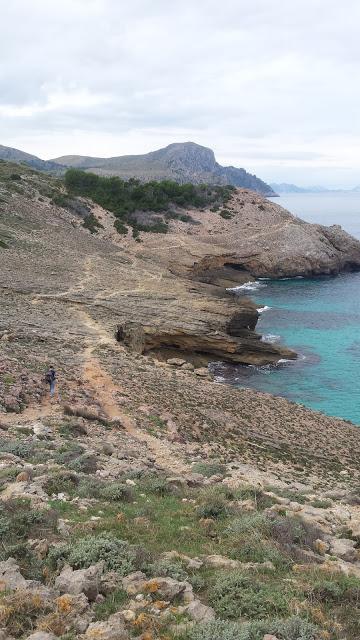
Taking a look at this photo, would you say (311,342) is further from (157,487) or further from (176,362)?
(157,487)

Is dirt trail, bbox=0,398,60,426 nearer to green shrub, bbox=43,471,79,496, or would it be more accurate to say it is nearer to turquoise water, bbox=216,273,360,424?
green shrub, bbox=43,471,79,496

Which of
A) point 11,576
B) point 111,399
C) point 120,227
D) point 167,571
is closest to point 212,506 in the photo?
point 167,571

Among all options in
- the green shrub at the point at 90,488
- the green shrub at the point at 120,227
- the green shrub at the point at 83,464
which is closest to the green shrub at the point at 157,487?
the green shrub at the point at 90,488

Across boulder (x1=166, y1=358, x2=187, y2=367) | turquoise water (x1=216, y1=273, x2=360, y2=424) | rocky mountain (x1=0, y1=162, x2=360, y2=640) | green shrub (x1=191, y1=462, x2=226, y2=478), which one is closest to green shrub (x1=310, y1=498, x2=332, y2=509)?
rocky mountain (x1=0, y1=162, x2=360, y2=640)

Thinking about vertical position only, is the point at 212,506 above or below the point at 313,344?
above

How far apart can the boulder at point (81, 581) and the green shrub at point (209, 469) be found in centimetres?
765

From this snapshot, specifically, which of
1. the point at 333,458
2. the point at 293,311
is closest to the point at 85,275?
the point at 293,311

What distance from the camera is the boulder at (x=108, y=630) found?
6.48 m

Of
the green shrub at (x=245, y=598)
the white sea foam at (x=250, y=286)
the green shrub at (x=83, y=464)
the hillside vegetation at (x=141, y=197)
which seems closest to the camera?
the green shrub at (x=245, y=598)

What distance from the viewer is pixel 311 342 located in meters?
43.3

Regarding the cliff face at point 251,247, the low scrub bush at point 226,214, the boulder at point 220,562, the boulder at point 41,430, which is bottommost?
the boulder at point 41,430

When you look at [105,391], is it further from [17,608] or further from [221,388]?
[17,608]

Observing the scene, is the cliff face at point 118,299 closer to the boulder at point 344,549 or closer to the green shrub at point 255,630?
the boulder at point 344,549

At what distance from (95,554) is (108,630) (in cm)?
183
